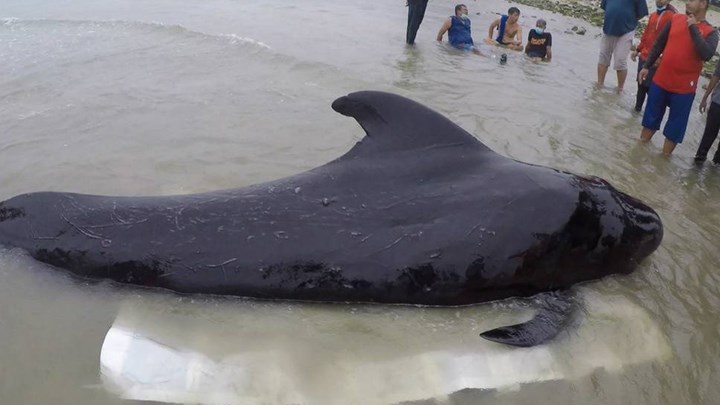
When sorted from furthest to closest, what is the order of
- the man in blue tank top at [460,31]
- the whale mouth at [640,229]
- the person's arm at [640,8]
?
the man in blue tank top at [460,31] < the person's arm at [640,8] < the whale mouth at [640,229]

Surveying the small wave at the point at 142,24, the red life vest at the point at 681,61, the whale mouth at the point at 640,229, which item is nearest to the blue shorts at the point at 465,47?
the small wave at the point at 142,24

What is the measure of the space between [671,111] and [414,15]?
746 centimetres

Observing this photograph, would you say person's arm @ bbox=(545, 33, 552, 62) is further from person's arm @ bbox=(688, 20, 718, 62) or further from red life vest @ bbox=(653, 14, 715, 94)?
person's arm @ bbox=(688, 20, 718, 62)

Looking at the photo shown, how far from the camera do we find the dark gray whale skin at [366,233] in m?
4.06

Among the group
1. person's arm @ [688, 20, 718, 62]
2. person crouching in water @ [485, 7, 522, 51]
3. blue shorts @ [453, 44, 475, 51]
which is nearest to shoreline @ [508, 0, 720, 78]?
person crouching in water @ [485, 7, 522, 51]

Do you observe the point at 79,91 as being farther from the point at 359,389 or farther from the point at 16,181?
the point at 359,389

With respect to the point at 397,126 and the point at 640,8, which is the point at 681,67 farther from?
the point at 397,126

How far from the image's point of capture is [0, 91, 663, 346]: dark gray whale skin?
406 centimetres

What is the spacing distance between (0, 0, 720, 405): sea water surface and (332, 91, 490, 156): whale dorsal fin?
1359 millimetres

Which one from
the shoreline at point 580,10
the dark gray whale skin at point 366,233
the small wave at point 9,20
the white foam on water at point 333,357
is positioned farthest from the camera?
the shoreline at point 580,10

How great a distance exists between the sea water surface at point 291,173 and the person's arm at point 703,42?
145cm

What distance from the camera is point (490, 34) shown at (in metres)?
16.1

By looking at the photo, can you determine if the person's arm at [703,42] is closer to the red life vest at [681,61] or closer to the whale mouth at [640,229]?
the red life vest at [681,61]

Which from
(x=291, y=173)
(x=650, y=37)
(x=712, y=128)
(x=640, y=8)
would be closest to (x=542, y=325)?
(x=291, y=173)
